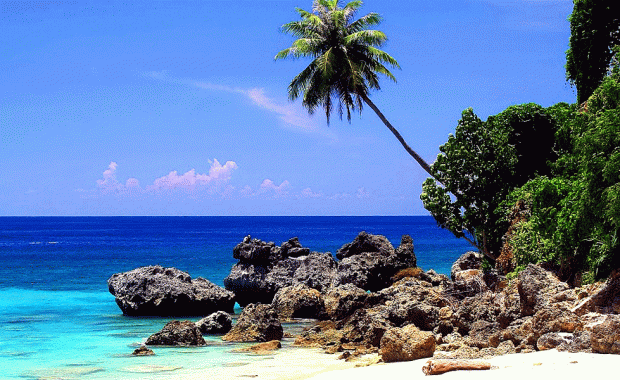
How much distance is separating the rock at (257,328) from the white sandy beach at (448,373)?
2704mm

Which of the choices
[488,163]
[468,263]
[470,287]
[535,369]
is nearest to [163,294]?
[470,287]

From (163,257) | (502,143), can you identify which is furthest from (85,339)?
(163,257)

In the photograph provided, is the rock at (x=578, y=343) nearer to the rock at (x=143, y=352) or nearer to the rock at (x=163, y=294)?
the rock at (x=143, y=352)

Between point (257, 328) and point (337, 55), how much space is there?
47.7 feet

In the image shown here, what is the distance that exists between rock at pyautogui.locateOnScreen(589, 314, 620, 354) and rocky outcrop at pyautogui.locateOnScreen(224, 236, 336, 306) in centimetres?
1502

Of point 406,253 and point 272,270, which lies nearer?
point 406,253

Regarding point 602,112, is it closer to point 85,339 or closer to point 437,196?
point 437,196

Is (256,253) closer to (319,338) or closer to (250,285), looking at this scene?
(250,285)

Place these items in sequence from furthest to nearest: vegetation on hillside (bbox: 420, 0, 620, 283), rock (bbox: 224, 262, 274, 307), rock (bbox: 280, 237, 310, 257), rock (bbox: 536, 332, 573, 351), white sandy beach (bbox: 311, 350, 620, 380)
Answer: rock (bbox: 280, 237, 310, 257) → rock (bbox: 224, 262, 274, 307) → vegetation on hillside (bbox: 420, 0, 620, 283) → rock (bbox: 536, 332, 573, 351) → white sandy beach (bbox: 311, 350, 620, 380)

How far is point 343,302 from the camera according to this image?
19.8m

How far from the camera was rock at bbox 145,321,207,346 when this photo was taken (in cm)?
1652

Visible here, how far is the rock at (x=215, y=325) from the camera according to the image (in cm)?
1833

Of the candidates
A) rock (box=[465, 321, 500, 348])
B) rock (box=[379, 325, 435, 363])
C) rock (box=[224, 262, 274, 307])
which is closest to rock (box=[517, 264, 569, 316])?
rock (box=[465, 321, 500, 348])

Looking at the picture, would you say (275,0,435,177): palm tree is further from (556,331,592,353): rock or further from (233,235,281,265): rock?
(556,331,592,353): rock
